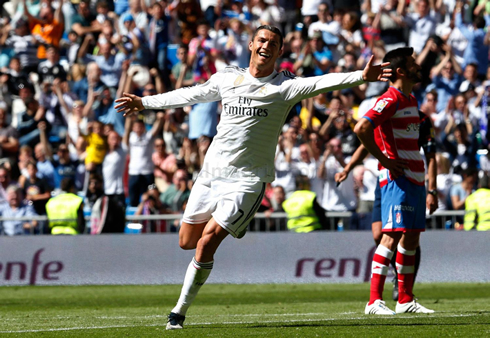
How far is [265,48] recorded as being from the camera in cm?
800

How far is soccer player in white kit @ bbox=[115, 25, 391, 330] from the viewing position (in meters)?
7.95

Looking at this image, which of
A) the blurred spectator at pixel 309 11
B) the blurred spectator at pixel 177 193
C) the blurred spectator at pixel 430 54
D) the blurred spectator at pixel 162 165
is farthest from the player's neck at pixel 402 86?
the blurred spectator at pixel 309 11

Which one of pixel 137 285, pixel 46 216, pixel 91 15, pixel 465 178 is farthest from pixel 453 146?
pixel 91 15

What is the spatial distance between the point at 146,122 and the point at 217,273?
536 centimetres

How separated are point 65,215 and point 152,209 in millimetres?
1563

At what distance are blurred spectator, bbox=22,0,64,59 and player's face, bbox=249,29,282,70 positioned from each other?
15.3 m

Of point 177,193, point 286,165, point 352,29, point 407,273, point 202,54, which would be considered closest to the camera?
point 407,273

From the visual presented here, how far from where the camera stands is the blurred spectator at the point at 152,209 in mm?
16281

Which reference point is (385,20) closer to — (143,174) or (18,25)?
(143,174)

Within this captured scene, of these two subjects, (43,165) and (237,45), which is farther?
(237,45)

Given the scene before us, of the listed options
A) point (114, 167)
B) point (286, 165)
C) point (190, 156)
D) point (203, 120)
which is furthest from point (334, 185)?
point (114, 167)

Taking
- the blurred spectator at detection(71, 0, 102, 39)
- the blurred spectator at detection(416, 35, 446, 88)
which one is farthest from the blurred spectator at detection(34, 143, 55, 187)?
the blurred spectator at detection(416, 35, 446, 88)

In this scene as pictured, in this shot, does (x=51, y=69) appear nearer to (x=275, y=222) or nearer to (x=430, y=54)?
(x=275, y=222)

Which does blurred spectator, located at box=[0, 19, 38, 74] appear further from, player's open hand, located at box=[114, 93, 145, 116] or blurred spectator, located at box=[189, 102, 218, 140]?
player's open hand, located at box=[114, 93, 145, 116]
